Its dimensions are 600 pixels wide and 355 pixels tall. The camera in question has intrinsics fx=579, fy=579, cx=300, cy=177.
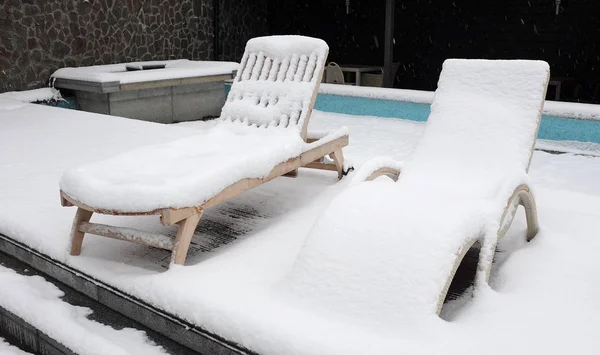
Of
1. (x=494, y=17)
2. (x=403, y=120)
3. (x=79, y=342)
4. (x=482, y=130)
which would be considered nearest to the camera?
(x=79, y=342)

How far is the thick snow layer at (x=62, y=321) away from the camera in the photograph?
6.94 ft

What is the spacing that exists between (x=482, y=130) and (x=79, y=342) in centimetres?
207

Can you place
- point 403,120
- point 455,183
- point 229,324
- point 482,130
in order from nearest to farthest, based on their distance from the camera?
1. point 229,324
2. point 455,183
3. point 482,130
4. point 403,120

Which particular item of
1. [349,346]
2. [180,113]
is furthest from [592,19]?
[349,346]

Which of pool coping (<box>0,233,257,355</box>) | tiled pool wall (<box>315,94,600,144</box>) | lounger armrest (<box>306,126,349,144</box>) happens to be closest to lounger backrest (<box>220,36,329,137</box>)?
lounger armrest (<box>306,126,349,144</box>)

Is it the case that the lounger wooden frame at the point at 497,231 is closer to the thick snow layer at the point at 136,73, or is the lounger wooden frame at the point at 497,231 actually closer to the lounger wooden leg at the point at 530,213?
the lounger wooden leg at the point at 530,213

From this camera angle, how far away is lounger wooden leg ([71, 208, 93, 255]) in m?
2.56

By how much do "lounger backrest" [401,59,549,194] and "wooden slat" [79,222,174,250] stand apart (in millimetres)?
1155

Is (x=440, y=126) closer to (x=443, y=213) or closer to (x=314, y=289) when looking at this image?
(x=443, y=213)

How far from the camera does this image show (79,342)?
7.06 ft

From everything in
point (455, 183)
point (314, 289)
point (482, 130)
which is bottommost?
point (314, 289)

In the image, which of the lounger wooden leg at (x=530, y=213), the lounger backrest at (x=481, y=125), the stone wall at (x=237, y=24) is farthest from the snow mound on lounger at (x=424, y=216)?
the stone wall at (x=237, y=24)

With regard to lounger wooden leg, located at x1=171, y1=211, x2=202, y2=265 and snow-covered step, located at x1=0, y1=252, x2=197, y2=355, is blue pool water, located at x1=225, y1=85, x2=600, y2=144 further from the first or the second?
snow-covered step, located at x1=0, y1=252, x2=197, y2=355

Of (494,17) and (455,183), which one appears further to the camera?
(494,17)
